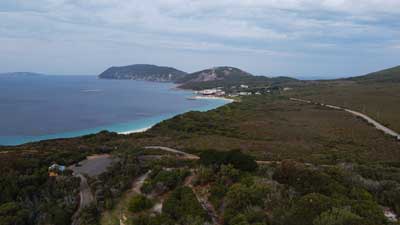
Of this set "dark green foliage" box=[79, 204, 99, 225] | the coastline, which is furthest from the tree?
the coastline

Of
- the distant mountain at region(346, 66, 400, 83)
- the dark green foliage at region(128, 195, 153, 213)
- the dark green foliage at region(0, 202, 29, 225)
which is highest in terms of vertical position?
the distant mountain at region(346, 66, 400, 83)

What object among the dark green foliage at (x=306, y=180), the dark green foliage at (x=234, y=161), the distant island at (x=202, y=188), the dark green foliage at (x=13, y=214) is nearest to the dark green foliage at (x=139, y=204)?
the distant island at (x=202, y=188)

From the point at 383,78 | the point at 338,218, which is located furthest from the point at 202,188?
the point at 383,78

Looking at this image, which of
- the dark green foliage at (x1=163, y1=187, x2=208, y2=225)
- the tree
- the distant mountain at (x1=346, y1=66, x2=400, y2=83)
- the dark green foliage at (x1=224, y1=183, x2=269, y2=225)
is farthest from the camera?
the distant mountain at (x1=346, y1=66, x2=400, y2=83)

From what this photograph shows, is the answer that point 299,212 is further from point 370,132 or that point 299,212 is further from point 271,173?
point 370,132

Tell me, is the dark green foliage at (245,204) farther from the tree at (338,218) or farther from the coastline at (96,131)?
the coastline at (96,131)

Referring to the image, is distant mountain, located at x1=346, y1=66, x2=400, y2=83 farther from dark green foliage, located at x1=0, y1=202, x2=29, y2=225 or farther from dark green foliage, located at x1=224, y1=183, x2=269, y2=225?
dark green foliage, located at x1=0, y1=202, x2=29, y2=225

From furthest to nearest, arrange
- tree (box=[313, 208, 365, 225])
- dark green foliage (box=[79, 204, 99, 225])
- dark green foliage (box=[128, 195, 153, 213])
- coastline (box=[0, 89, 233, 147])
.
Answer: coastline (box=[0, 89, 233, 147]), dark green foliage (box=[128, 195, 153, 213]), dark green foliage (box=[79, 204, 99, 225]), tree (box=[313, 208, 365, 225])
